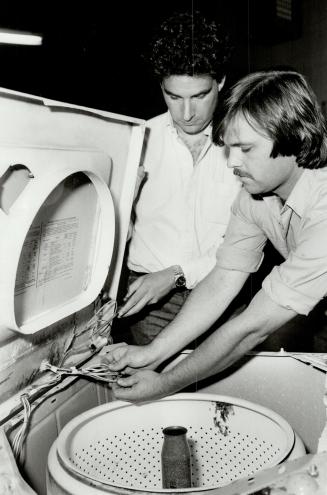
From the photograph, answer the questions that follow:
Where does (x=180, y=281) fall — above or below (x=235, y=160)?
below

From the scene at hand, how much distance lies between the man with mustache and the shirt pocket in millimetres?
250

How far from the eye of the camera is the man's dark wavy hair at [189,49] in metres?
1.64

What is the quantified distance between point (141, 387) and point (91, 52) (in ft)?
8.47

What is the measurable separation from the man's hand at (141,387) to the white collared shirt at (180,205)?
1.79ft

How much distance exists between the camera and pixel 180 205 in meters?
1.81

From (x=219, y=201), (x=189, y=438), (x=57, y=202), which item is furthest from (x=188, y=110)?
(x=189, y=438)

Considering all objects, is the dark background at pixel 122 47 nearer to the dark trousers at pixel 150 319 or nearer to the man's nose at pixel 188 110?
the dark trousers at pixel 150 319

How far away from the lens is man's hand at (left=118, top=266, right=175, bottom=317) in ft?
5.33

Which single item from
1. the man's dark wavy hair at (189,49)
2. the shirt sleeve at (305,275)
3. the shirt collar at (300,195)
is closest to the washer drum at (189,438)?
the shirt sleeve at (305,275)

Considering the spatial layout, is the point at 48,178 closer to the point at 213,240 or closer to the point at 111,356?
the point at 111,356

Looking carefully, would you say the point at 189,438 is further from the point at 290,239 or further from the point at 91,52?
the point at 91,52

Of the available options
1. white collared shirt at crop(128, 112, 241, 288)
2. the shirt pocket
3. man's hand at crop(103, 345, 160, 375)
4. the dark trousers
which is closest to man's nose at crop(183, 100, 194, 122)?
white collared shirt at crop(128, 112, 241, 288)

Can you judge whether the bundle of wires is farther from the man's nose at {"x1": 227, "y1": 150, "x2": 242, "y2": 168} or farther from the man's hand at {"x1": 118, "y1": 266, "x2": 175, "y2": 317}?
the man's nose at {"x1": 227, "y1": 150, "x2": 242, "y2": 168}

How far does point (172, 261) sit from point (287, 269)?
0.71 m
